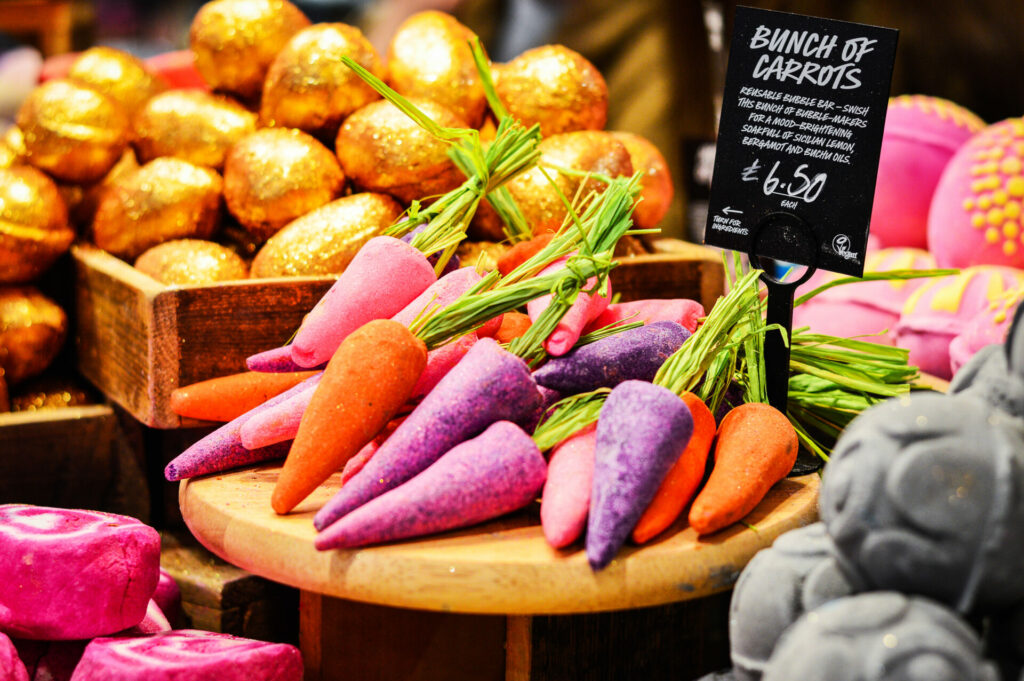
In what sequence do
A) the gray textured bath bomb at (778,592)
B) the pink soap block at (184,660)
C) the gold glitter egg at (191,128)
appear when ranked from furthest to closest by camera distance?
the gold glitter egg at (191,128) < the pink soap block at (184,660) < the gray textured bath bomb at (778,592)

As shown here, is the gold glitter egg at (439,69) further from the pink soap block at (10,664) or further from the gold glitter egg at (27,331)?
the pink soap block at (10,664)

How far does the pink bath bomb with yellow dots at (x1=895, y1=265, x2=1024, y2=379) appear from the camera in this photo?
1.45m

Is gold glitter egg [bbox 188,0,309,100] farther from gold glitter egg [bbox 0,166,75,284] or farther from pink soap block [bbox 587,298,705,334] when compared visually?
pink soap block [bbox 587,298,705,334]

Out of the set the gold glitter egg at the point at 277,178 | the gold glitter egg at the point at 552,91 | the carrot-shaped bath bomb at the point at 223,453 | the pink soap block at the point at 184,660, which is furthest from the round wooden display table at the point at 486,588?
the gold glitter egg at the point at 552,91

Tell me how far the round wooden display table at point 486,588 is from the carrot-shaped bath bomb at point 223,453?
0.7 inches

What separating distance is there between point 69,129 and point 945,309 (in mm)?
1362

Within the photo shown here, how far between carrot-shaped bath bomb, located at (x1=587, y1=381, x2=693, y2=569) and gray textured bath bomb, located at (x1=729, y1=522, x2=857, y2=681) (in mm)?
114

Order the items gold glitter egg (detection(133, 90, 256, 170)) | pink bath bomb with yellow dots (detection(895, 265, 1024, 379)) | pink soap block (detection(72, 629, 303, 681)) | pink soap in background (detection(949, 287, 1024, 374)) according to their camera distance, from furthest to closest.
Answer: gold glitter egg (detection(133, 90, 256, 170)), pink bath bomb with yellow dots (detection(895, 265, 1024, 379)), pink soap in background (detection(949, 287, 1024, 374)), pink soap block (detection(72, 629, 303, 681))

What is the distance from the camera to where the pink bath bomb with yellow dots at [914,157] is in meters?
1.77

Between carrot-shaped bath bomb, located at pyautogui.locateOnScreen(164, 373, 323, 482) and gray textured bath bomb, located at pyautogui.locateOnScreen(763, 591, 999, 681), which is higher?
gray textured bath bomb, located at pyautogui.locateOnScreen(763, 591, 999, 681)

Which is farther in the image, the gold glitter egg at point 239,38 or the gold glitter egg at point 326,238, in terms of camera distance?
the gold glitter egg at point 239,38

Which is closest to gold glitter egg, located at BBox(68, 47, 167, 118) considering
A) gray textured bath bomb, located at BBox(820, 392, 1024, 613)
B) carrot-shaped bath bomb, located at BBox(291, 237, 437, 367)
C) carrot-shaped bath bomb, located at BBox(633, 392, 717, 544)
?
carrot-shaped bath bomb, located at BBox(291, 237, 437, 367)

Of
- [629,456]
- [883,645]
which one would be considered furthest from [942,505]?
[629,456]

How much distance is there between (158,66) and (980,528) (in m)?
1.94
